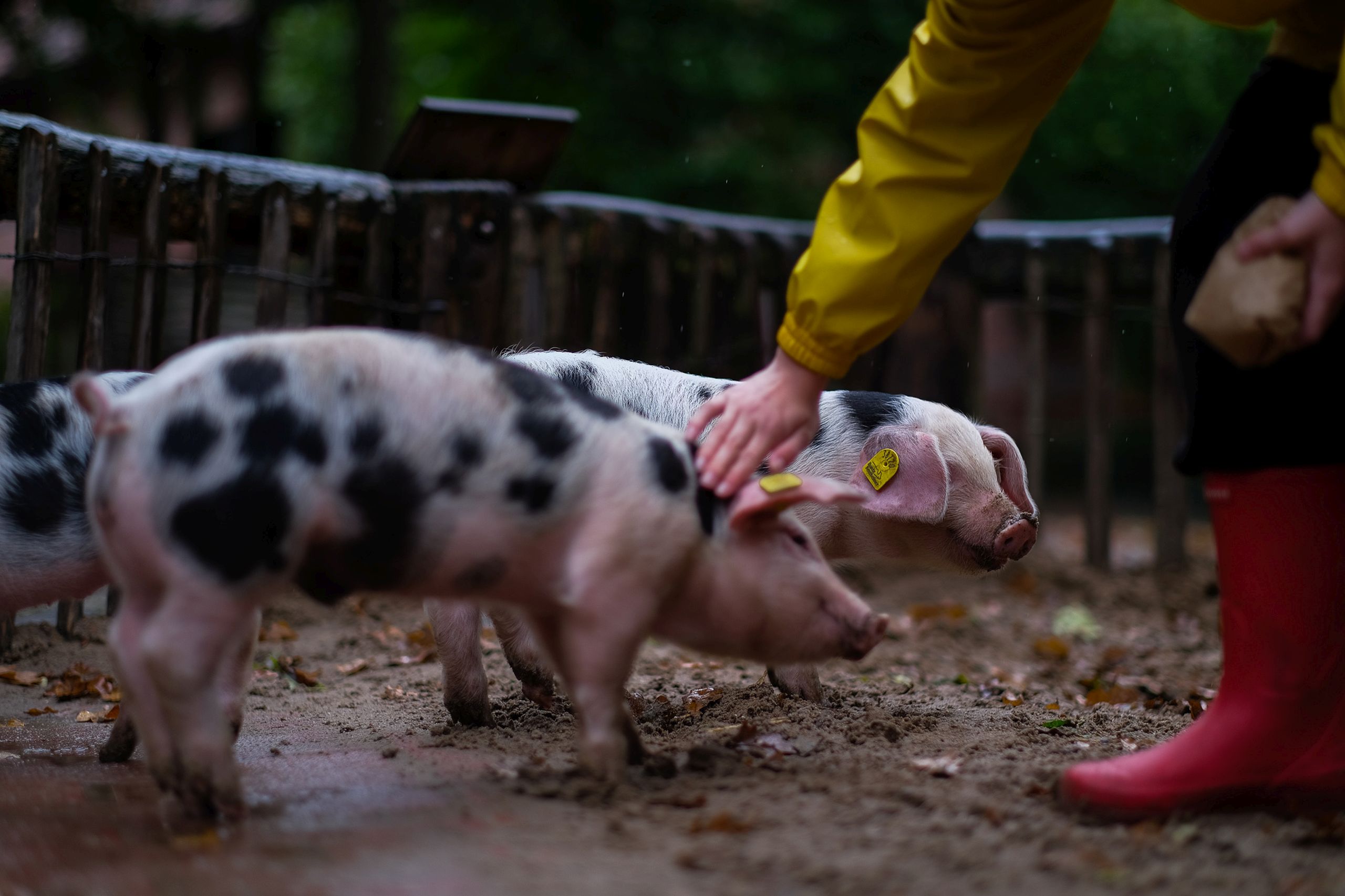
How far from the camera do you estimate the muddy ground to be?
85.4 inches

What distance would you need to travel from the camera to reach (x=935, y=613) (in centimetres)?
638

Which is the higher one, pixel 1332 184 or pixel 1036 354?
pixel 1332 184

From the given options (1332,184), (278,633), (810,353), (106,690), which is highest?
(1332,184)

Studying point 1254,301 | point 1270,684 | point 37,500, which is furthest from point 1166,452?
point 37,500

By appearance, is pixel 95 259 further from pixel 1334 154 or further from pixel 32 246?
pixel 1334 154

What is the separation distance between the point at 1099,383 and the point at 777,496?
566 cm

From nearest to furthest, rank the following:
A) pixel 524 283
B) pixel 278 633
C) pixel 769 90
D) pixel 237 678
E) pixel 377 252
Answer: pixel 237 678 < pixel 278 633 < pixel 377 252 < pixel 524 283 < pixel 769 90

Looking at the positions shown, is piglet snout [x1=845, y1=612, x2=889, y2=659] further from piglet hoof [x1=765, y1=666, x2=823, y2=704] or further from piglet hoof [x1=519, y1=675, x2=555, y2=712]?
piglet hoof [x1=519, y1=675, x2=555, y2=712]

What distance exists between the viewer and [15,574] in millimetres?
3393

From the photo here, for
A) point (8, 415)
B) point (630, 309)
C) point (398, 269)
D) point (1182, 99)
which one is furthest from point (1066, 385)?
point (8, 415)

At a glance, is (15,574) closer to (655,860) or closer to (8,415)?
(8,415)

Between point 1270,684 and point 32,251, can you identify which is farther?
point 32,251

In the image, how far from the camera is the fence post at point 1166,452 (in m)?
7.93

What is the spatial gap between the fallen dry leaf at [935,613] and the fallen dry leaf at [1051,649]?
1.78ft
